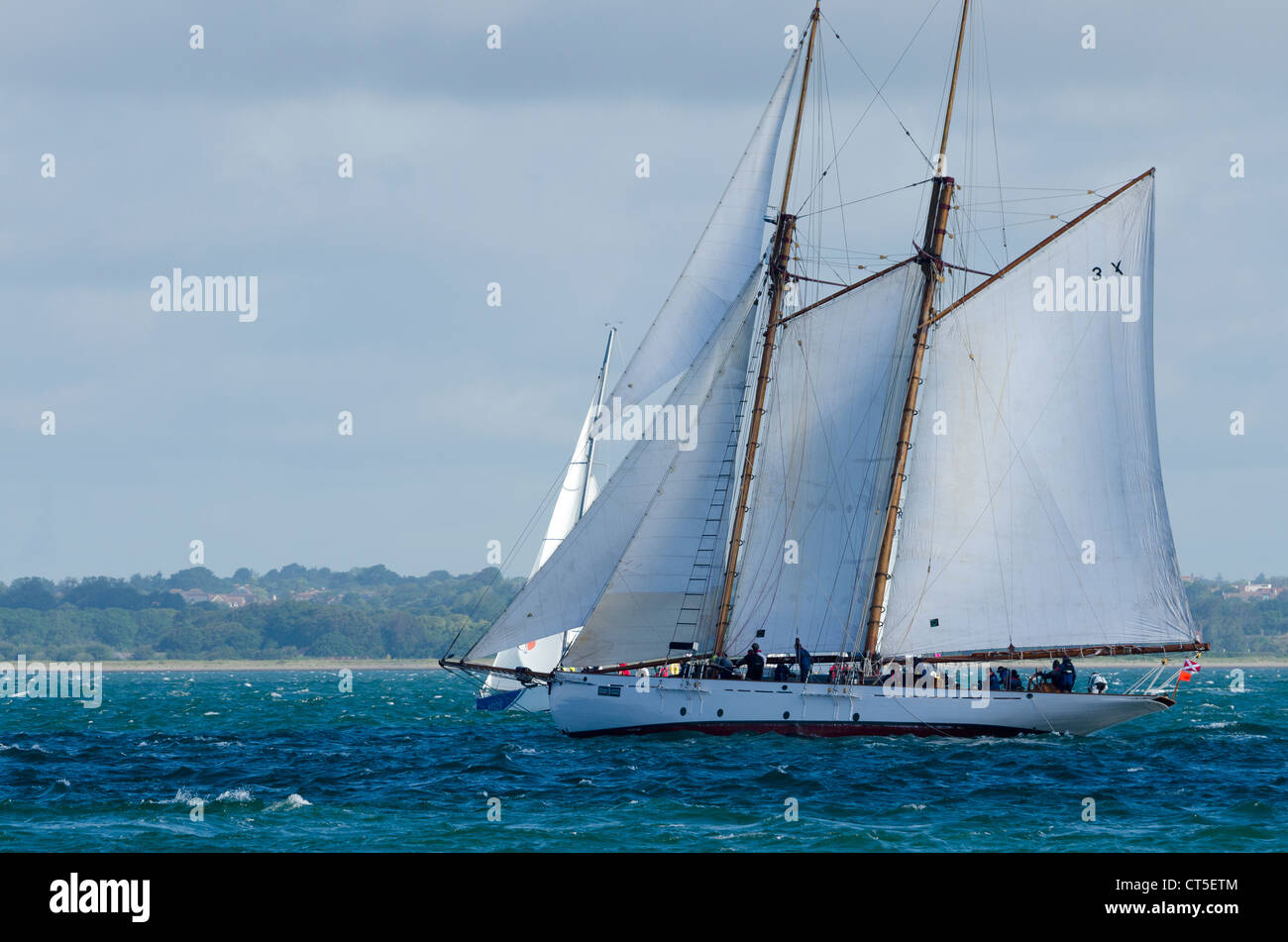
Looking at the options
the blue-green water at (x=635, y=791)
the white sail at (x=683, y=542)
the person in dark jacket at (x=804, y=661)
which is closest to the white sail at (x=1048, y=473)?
the person in dark jacket at (x=804, y=661)

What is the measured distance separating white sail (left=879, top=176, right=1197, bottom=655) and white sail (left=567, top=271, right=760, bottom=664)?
6.85 metres

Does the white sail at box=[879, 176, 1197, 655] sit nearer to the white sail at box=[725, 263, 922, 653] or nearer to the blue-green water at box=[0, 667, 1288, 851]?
the white sail at box=[725, 263, 922, 653]

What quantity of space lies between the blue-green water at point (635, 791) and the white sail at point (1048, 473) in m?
4.62

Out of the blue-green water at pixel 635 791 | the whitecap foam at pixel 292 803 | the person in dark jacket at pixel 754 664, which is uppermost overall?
the person in dark jacket at pixel 754 664

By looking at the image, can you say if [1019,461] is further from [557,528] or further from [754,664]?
[557,528]

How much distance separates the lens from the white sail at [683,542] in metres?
55.3

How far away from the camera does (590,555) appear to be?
54.8 m

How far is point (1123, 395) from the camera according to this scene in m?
54.3

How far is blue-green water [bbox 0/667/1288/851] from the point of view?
3247 cm

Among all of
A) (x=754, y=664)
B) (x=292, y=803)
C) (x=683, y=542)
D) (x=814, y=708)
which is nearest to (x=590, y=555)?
(x=683, y=542)

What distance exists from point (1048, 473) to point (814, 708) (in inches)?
455

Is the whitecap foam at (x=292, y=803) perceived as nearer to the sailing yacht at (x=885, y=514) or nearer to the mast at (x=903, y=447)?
the sailing yacht at (x=885, y=514)
